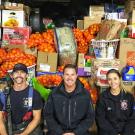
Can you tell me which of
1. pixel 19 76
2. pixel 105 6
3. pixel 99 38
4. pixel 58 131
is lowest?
pixel 58 131

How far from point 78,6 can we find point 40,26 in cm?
112

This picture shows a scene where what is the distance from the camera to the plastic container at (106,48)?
562cm

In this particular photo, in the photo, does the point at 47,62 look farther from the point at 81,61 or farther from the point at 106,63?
the point at 106,63

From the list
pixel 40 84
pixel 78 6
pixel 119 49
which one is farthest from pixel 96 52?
pixel 78 6

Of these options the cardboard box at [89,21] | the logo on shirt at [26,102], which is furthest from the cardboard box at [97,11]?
the logo on shirt at [26,102]

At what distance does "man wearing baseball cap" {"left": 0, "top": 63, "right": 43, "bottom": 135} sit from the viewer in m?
4.17

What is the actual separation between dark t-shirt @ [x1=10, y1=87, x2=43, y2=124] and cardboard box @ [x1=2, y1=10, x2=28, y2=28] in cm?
238

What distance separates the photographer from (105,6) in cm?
712

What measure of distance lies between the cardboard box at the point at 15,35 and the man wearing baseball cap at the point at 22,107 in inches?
80.7

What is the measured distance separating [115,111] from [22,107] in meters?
1.02

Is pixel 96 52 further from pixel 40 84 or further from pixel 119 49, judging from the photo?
pixel 40 84

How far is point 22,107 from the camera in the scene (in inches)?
165

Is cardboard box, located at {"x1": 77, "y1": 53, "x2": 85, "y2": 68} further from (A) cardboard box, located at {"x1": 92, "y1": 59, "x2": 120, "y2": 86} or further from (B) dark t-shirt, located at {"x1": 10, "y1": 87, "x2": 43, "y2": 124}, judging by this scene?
(B) dark t-shirt, located at {"x1": 10, "y1": 87, "x2": 43, "y2": 124}

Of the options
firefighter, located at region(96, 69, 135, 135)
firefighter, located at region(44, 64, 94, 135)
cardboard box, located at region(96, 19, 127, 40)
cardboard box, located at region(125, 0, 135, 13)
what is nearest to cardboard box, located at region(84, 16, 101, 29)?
cardboard box, located at region(125, 0, 135, 13)
